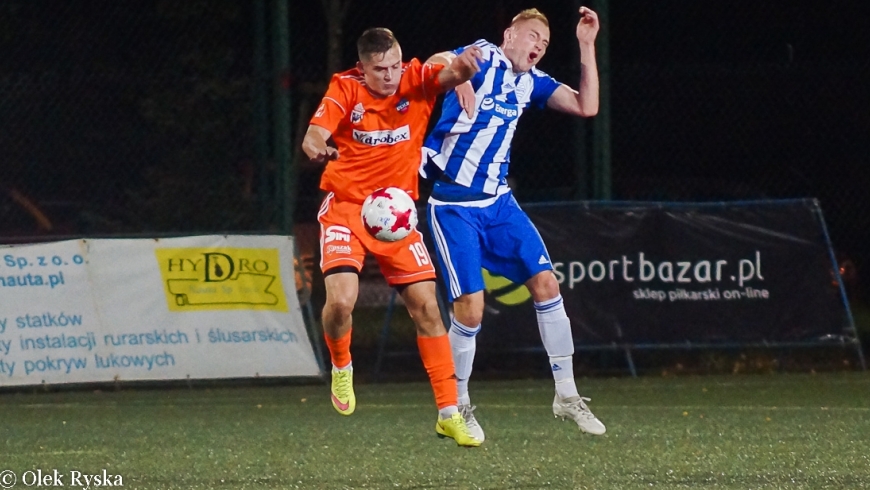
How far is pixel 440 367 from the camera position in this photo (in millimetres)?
6859

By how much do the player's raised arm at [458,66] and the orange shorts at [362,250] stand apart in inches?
28.6

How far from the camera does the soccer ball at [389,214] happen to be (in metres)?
6.76

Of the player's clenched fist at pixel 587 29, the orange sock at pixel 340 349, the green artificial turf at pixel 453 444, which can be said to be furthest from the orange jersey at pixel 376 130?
the green artificial turf at pixel 453 444

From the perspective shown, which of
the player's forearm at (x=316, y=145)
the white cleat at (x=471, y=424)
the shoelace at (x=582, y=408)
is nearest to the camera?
the player's forearm at (x=316, y=145)

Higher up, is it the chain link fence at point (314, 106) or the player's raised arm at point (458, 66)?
the player's raised arm at point (458, 66)

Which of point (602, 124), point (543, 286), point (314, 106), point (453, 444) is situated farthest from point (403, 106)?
point (314, 106)

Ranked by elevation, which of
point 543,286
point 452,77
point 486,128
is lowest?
point 543,286

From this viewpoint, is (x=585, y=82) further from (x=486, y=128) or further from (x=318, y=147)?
(x=318, y=147)

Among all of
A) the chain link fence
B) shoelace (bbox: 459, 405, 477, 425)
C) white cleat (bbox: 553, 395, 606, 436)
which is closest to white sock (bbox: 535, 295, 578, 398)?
white cleat (bbox: 553, 395, 606, 436)

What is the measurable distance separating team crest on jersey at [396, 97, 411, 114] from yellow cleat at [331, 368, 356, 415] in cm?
134

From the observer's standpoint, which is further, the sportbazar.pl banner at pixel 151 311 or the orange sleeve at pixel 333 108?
the sportbazar.pl banner at pixel 151 311

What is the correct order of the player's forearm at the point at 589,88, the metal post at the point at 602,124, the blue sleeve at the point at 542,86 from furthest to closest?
1. the metal post at the point at 602,124
2. the blue sleeve at the point at 542,86
3. the player's forearm at the point at 589,88

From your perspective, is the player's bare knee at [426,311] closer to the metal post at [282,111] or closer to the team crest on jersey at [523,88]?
the team crest on jersey at [523,88]

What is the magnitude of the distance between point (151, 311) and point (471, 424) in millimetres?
4018
